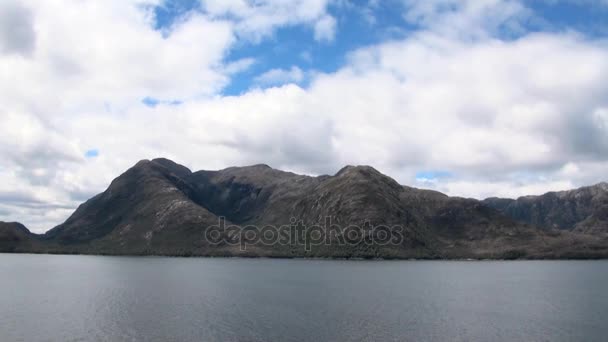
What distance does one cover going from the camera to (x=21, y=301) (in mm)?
123125

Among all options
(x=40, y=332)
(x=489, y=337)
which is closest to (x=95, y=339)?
(x=40, y=332)

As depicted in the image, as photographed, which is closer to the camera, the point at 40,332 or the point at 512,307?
the point at 40,332

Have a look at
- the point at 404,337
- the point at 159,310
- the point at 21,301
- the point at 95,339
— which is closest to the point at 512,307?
the point at 404,337

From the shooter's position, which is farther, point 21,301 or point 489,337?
point 21,301

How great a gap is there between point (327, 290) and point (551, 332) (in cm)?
7673

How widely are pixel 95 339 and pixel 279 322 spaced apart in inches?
1270

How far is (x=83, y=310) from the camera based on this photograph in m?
110

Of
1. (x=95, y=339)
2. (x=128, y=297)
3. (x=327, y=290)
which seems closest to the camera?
(x=95, y=339)

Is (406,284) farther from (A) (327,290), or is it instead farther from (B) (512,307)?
(B) (512,307)

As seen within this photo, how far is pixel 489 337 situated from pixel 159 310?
6706cm

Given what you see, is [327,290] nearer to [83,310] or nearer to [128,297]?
[128,297]

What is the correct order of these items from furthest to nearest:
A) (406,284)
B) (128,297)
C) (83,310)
A: (406,284) < (128,297) < (83,310)

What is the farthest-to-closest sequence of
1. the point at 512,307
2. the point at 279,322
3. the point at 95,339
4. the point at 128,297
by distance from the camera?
the point at 128,297 < the point at 512,307 < the point at 279,322 < the point at 95,339

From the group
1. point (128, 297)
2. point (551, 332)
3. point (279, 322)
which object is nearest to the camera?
point (551, 332)
